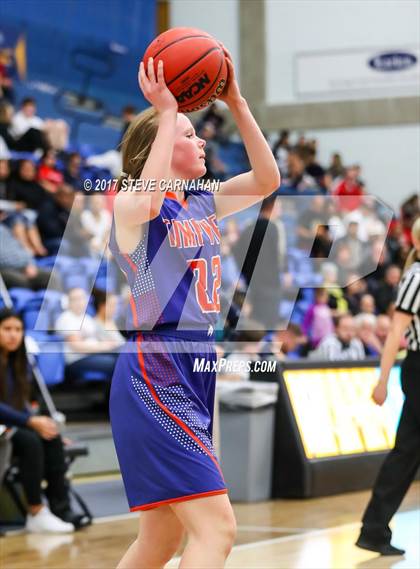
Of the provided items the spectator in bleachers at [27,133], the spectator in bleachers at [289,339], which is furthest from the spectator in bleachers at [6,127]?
the spectator in bleachers at [289,339]

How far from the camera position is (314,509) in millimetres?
6641

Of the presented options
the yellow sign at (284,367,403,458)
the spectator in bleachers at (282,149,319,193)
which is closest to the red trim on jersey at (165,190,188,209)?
the yellow sign at (284,367,403,458)

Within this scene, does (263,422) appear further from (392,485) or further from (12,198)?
(12,198)

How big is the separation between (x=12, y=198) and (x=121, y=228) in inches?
296

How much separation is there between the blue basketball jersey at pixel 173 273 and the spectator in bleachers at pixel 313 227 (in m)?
10.0

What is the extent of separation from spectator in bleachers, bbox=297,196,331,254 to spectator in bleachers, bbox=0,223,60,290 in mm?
4757

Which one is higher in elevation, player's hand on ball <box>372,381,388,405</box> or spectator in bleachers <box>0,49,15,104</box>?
spectator in bleachers <box>0,49,15,104</box>

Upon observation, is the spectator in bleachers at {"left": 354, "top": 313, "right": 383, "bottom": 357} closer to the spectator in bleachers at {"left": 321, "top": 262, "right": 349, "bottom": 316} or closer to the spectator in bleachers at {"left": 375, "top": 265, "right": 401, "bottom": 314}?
the spectator in bleachers at {"left": 321, "top": 262, "right": 349, "bottom": 316}

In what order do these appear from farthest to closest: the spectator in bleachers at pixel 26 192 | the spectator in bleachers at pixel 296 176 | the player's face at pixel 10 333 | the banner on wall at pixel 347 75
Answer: the spectator in bleachers at pixel 296 176 < the banner on wall at pixel 347 75 < the spectator in bleachers at pixel 26 192 < the player's face at pixel 10 333

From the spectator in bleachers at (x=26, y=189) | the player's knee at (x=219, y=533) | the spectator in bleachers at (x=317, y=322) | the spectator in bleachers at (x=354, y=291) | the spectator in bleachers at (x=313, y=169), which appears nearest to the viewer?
the player's knee at (x=219, y=533)

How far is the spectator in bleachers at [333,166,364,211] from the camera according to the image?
14039mm

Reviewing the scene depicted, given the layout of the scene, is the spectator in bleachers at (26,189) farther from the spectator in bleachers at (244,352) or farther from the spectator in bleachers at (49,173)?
the spectator in bleachers at (244,352)

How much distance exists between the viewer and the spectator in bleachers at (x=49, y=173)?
1059cm

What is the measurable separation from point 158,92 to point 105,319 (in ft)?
19.2
